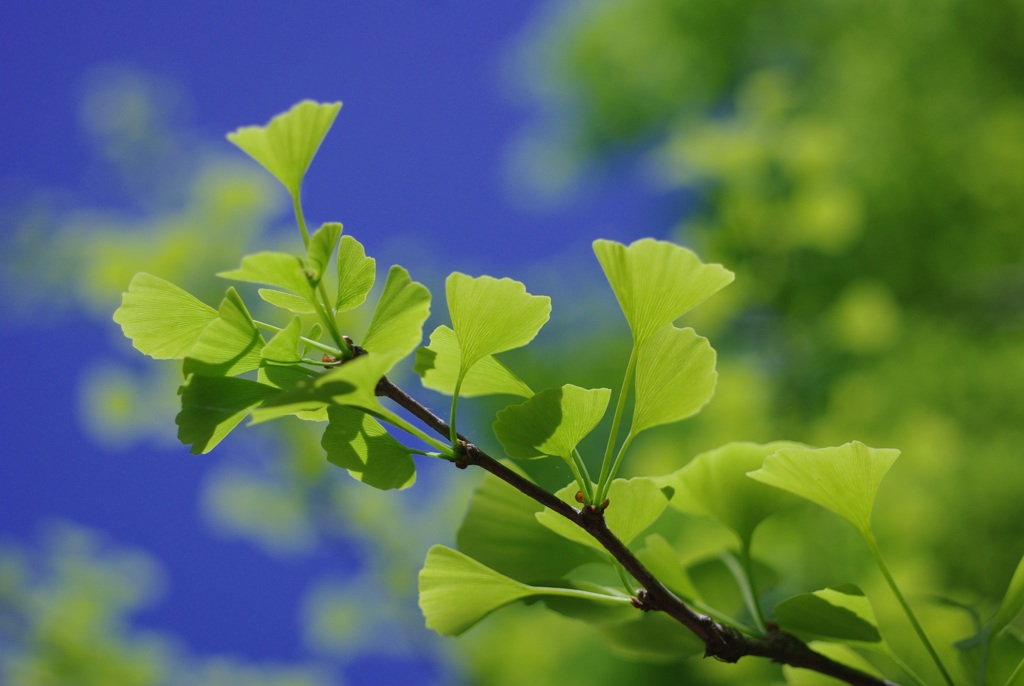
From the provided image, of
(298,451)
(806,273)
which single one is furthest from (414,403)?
(806,273)

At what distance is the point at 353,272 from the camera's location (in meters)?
0.24

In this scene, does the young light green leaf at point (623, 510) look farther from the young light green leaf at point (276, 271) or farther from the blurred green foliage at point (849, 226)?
the blurred green foliage at point (849, 226)

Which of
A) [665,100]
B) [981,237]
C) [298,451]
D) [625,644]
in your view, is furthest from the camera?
[665,100]

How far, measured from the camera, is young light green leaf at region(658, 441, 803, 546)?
0.33m

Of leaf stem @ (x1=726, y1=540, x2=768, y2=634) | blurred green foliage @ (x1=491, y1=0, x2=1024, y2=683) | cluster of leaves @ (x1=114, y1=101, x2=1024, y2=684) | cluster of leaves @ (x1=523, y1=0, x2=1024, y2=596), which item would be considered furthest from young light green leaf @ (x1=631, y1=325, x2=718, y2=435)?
cluster of leaves @ (x1=523, y1=0, x2=1024, y2=596)

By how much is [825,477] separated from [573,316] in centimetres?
367

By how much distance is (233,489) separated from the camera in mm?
2135

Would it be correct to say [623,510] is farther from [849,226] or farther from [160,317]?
[849,226]

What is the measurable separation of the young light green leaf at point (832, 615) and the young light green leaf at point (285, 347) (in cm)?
19

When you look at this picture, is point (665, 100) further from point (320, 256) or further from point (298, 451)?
point (320, 256)

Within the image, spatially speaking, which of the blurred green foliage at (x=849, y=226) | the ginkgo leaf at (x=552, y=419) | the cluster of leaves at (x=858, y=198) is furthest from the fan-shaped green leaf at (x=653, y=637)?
the cluster of leaves at (x=858, y=198)

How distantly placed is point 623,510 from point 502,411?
0.20 feet

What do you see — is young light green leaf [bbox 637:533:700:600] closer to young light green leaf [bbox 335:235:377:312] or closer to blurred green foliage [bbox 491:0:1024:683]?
young light green leaf [bbox 335:235:377:312]

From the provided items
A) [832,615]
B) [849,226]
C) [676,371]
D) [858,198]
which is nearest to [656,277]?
[676,371]
